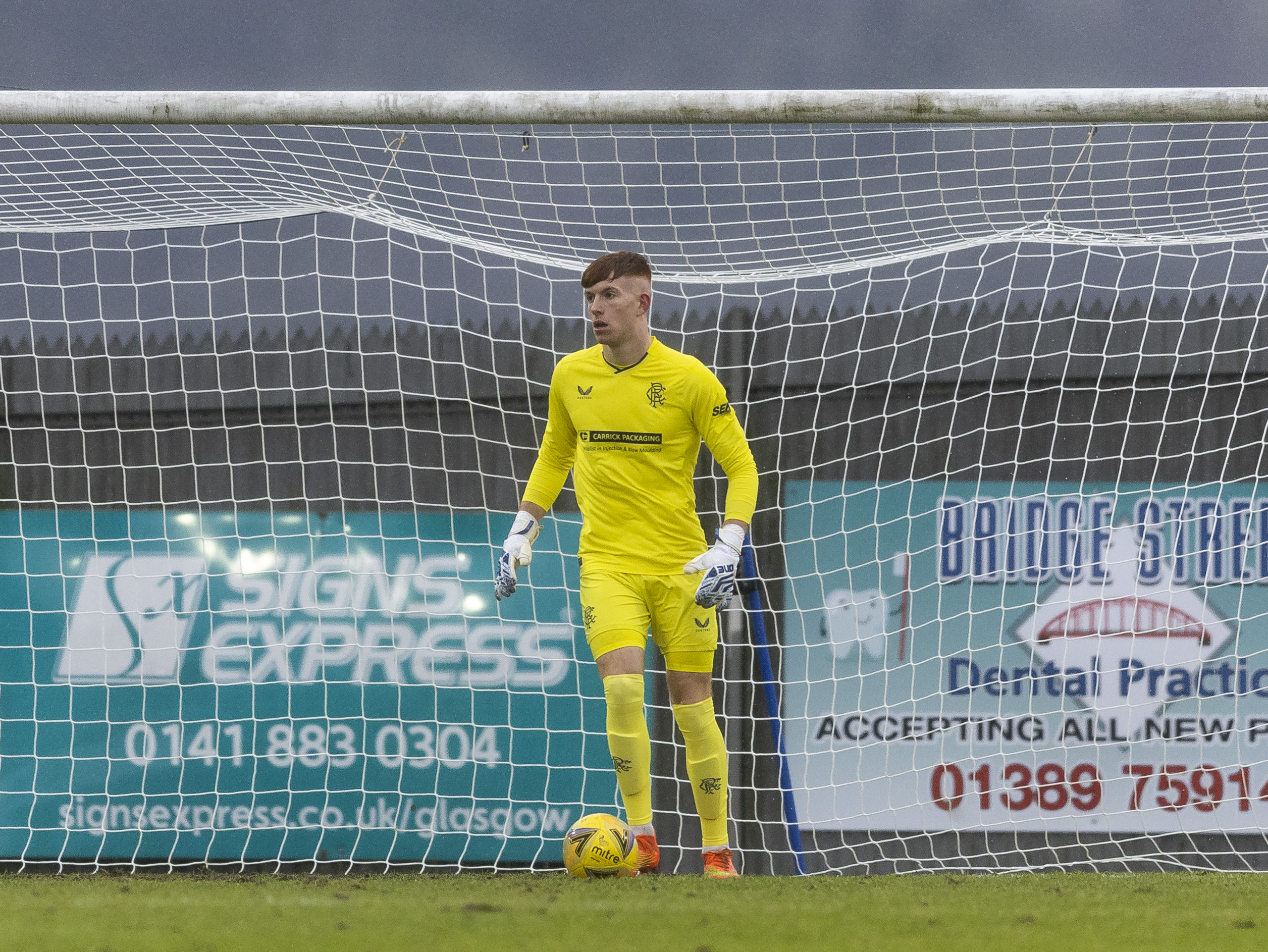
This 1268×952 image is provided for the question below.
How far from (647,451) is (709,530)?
74.4 inches

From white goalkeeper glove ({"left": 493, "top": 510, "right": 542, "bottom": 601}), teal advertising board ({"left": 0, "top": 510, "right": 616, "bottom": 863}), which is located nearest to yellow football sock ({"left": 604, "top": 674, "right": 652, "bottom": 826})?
white goalkeeper glove ({"left": 493, "top": 510, "right": 542, "bottom": 601})

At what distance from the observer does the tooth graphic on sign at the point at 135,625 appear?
488cm

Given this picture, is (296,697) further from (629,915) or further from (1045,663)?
(1045,663)

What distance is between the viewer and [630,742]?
3006 millimetres

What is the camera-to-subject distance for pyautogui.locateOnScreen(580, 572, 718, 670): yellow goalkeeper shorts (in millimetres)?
3020

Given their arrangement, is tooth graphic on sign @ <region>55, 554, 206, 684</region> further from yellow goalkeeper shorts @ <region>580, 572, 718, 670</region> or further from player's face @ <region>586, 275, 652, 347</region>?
player's face @ <region>586, 275, 652, 347</region>

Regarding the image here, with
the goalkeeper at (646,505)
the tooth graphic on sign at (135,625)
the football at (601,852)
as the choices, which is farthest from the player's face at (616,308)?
the tooth graphic on sign at (135,625)

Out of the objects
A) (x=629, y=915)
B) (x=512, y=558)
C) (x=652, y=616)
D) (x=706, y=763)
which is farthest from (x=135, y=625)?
(x=629, y=915)

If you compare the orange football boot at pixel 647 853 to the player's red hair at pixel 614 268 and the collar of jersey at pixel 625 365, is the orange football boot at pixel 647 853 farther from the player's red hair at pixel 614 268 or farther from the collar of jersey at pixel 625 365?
the player's red hair at pixel 614 268

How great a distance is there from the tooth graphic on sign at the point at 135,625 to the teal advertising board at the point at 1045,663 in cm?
281

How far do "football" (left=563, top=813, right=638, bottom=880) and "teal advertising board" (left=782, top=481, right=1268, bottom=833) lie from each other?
199cm

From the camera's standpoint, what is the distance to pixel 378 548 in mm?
4898

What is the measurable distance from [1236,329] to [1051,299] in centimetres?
86

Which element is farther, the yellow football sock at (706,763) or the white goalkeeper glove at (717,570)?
the yellow football sock at (706,763)
